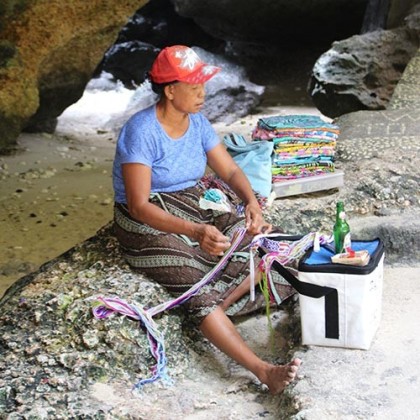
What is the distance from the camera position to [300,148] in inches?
171

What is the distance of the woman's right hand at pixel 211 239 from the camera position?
2.97 metres

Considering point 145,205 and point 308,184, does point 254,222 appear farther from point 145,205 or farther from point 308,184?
point 308,184

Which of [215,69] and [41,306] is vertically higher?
[215,69]

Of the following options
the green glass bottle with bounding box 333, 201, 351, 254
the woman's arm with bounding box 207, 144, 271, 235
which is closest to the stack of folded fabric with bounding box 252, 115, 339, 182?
the woman's arm with bounding box 207, 144, 271, 235

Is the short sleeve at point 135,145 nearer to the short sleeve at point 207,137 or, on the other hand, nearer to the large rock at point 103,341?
the short sleeve at point 207,137

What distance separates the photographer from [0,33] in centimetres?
752

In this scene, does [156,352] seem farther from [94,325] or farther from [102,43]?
[102,43]

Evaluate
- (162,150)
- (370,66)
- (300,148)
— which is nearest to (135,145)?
(162,150)

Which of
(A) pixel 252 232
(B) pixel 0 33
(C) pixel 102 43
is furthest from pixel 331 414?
(C) pixel 102 43

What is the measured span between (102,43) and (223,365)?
21.1 ft

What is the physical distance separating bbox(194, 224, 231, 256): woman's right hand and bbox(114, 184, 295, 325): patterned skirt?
25 centimetres

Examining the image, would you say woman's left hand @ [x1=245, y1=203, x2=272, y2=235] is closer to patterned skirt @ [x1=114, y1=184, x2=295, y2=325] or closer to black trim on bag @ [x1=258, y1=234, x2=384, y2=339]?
patterned skirt @ [x1=114, y1=184, x2=295, y2=325]

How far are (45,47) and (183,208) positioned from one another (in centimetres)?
504

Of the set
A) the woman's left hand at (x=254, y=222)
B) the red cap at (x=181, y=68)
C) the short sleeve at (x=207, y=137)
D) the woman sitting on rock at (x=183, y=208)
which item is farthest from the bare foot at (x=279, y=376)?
the red cap at (x=181, y=68)
